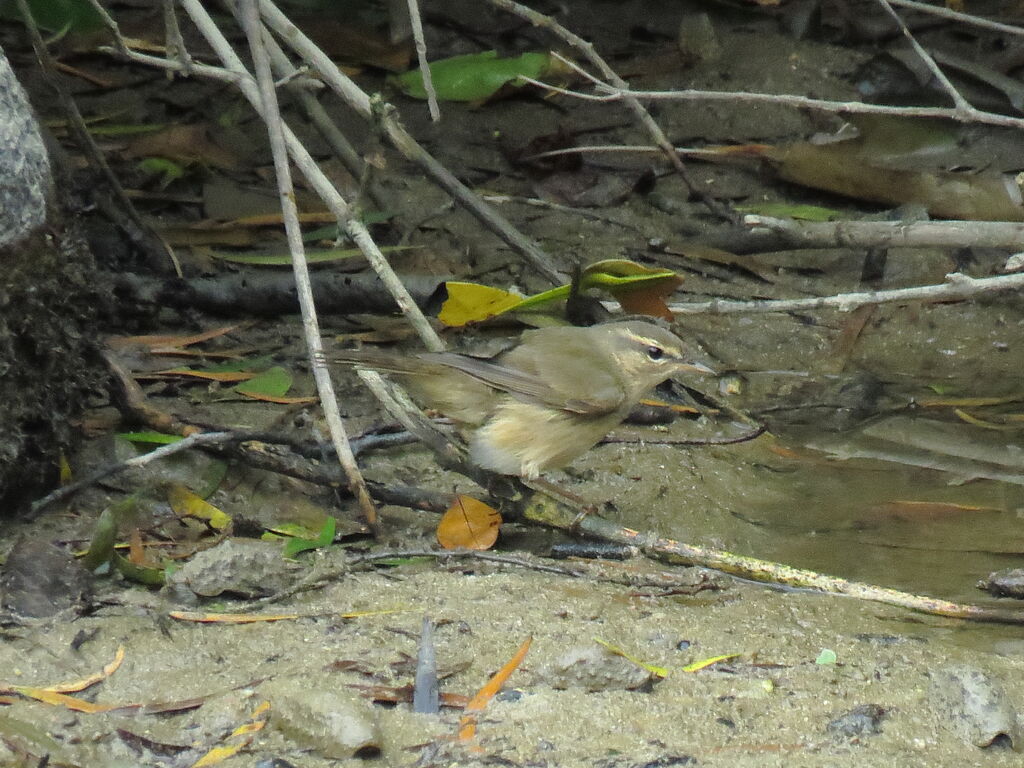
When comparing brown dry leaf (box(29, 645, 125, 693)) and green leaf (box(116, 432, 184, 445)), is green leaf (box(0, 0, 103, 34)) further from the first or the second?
brown dry leaf (box(29, 645, 125, 693))

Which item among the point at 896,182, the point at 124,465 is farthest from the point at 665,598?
the point at 896,182

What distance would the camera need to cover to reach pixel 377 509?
15.8 ft

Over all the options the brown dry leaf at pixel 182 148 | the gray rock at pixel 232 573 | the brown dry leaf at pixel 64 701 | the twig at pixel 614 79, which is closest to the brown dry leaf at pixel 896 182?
the twig at pixel 614 79

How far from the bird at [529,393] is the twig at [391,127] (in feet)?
1.42

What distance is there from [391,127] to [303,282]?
742 millimetres

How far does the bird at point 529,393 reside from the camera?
4.94 meters

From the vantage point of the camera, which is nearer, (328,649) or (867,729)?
(867,729)

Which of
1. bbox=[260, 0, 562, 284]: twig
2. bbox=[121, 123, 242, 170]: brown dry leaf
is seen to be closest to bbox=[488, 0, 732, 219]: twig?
bbox=[260, 0, 562, 284]: twig

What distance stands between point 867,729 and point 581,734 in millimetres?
699

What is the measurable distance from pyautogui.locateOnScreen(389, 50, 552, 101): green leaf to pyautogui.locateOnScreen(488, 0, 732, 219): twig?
0.79 metres

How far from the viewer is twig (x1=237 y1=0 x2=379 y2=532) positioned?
4305 millimetres

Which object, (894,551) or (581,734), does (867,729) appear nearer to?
(581,734)

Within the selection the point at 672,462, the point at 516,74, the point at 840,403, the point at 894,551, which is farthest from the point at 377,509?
the point at 516,74

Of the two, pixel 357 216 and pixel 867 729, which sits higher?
pixel 357 216
